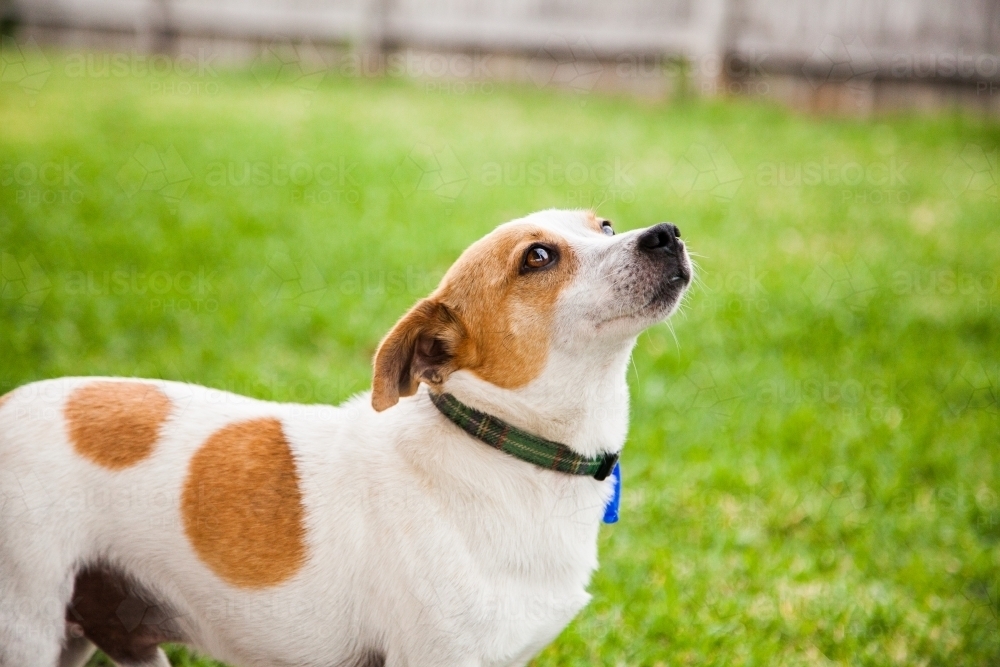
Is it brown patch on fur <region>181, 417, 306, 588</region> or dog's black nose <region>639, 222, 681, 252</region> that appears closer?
brown patch on fur <region>181, 417, 306, 588</region>

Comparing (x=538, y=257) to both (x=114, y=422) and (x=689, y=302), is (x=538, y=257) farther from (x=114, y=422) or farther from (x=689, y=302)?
(x=689, y=302)

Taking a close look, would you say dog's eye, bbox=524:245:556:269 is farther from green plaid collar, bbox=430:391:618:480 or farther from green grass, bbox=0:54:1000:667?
green grass, bbox=0:54:1000:667

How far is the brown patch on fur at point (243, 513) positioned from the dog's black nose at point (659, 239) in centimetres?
118

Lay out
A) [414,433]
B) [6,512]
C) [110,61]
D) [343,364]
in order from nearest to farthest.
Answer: [6,512], [414,433], [343,364], [110,61]

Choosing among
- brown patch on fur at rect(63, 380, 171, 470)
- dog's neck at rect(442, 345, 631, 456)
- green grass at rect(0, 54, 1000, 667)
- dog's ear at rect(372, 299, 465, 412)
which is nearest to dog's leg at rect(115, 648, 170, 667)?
green grass at rect(0, 54, 1000, 667)

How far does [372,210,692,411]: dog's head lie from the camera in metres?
2.47

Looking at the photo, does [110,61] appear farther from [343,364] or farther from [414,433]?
[414,433]

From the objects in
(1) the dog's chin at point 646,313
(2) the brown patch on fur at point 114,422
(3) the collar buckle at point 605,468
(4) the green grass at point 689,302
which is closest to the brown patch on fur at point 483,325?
(1) the dog's chin at point 646,313

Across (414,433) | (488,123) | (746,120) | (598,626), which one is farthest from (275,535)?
(746,120)

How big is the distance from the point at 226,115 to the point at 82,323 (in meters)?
4.96

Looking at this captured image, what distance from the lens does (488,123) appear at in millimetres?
9969

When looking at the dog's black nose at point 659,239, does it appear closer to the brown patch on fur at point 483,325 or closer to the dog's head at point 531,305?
the dog's head at point 531,305

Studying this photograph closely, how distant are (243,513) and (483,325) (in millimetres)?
818

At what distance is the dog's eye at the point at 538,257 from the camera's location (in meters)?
2.62
